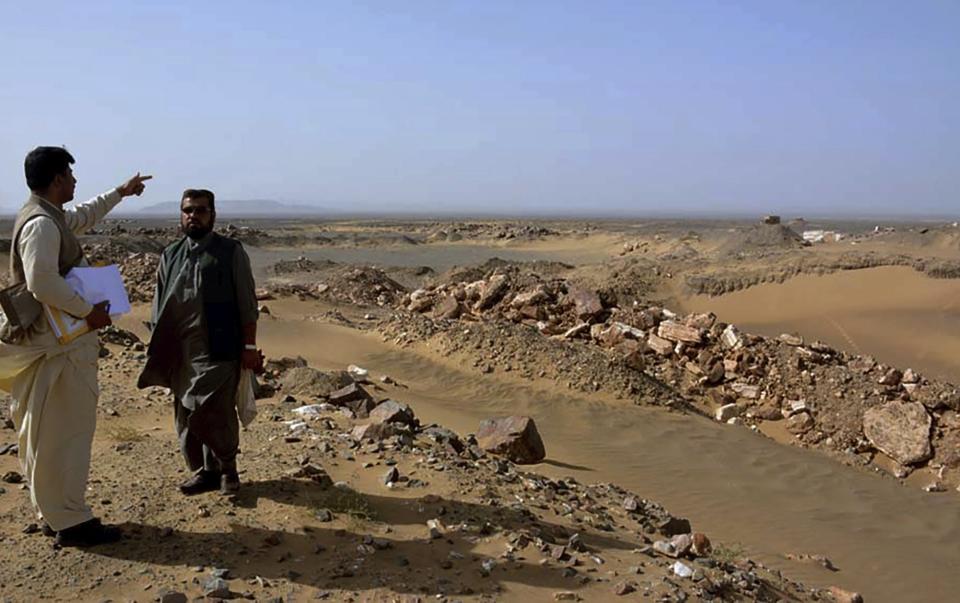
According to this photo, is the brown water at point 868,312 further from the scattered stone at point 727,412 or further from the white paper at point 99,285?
the white paper at point 99,285

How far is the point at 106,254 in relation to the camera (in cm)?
2061

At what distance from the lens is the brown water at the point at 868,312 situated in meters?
13.6

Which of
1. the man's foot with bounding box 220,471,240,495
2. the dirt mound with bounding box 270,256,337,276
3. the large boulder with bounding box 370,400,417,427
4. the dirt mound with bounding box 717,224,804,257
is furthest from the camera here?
the dirt mound with bounding box 270,256,337,276

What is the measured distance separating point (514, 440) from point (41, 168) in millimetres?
4430

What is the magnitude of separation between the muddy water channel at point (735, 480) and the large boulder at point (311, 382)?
114cm

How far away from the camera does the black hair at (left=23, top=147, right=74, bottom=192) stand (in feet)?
11.1

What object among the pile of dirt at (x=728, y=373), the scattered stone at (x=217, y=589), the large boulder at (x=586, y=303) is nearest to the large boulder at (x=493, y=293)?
the pile of dirt at (x=728, y=373)

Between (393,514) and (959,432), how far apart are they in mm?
8059

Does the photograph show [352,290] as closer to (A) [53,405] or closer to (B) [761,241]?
(B) [761,241]

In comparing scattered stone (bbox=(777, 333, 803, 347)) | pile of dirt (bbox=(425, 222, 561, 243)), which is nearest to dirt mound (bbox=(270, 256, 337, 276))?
scattered stone (bbox=(777, 333, 803, 347))

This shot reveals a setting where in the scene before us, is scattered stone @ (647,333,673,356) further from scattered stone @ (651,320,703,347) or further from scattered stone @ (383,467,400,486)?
scattered stone @ (383,467,400,486)

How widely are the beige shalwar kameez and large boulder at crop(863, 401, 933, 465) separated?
29.6 feet

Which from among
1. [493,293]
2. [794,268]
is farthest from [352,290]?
[794,268]

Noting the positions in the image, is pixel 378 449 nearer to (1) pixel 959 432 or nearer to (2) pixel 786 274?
(1) pixel 959 432
